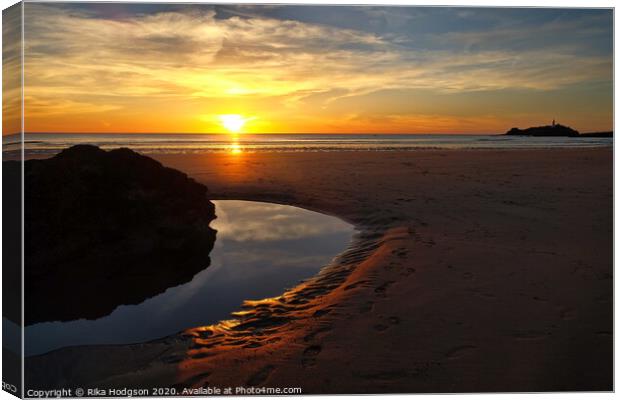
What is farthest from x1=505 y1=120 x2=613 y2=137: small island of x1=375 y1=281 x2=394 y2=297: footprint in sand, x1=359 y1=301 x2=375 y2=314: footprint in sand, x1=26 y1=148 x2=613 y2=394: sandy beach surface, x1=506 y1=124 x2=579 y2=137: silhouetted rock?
x1=359 y1=301 x2=375 y2=314: footprint in sand

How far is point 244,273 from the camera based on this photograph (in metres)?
5.09

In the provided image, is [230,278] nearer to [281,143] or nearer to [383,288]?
[383,288]

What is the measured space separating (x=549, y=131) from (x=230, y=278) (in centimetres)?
402

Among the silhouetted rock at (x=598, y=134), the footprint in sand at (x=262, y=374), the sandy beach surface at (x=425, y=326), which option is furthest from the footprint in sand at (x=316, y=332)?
the silhouetted rock at (x=598, y=134)

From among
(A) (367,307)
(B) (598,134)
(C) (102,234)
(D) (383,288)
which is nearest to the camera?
(A) (367,307)

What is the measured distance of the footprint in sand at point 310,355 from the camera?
343 cm

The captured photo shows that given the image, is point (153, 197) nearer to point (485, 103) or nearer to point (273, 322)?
point (273, 322)

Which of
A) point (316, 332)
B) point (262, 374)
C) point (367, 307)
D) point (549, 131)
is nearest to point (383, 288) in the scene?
point (367, 307)

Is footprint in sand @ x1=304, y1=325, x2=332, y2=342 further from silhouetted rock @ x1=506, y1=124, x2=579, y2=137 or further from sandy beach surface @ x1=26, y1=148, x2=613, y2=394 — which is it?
silhouetted rock @ x1=506, y1=124, x2=579, y2=137

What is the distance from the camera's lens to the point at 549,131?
17.8 feet

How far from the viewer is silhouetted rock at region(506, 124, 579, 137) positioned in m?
5.16

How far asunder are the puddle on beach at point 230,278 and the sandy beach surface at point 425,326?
176 mm

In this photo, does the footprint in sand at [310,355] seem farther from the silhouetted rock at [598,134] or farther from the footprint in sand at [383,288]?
the silhouetted rock at [598,134]

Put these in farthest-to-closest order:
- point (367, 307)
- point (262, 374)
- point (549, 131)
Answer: point (549, 131), point (367, 307), point (262, 374)
